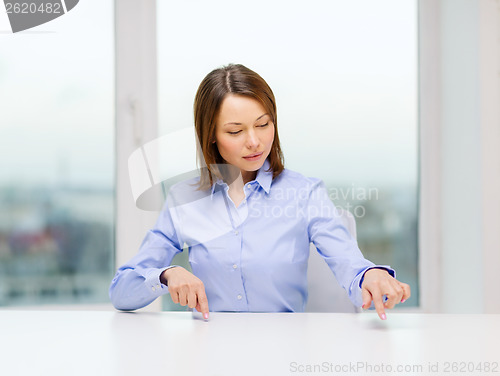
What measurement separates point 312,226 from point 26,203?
1.20 meters

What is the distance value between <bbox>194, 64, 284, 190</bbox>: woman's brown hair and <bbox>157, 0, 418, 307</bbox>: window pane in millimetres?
638

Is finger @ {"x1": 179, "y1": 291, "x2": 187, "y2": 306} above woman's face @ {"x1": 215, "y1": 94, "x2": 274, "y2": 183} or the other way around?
the other way around

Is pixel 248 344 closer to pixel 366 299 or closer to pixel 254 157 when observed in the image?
pixel 366 299

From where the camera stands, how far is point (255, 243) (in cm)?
109

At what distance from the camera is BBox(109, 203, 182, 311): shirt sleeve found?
0.96 m

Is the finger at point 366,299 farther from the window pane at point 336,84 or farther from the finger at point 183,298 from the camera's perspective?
the window pane at point 336,84

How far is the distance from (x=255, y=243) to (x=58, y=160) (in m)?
1.04

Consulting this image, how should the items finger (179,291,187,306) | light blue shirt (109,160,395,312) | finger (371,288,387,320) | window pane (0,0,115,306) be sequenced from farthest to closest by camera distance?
window pane (0,0,115,306), light blue shirt (109,160,395,312), finger (179,291,187,306), finger (371,288,387,320)

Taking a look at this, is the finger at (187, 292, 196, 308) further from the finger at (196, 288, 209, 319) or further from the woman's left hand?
the woman's left hand

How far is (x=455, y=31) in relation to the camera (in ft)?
5.88

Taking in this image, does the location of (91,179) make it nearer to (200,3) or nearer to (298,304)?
(200,3)

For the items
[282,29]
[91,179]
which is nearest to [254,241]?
[91,179]

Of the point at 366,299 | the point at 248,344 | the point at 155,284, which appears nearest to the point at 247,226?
the point at 155,284

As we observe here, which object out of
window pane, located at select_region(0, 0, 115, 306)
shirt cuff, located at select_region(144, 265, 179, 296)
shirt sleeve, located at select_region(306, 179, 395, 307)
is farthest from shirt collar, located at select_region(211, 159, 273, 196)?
window pane, located at select_region(0, 0, 115, 306)
